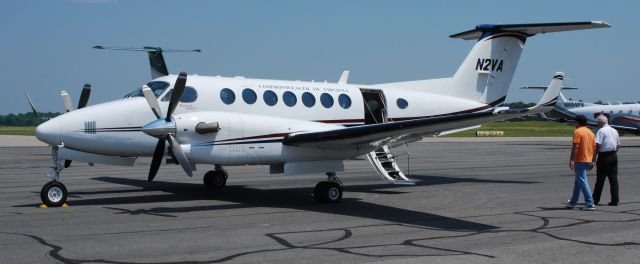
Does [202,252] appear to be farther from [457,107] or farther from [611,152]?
[457,107]

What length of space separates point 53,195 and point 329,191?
533 centimetres

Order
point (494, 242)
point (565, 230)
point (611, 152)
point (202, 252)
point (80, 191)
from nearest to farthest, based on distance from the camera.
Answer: point (202, 252) → point (494, 242) → point (565, 230) → point (611, 152) → point (80, 191)

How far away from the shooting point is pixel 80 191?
16328mm

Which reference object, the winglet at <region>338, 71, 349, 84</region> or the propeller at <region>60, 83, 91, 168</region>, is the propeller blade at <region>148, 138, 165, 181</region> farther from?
the winglet at <region>338, 71, 349, 84</region>

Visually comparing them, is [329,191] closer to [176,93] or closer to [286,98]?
[286,98]

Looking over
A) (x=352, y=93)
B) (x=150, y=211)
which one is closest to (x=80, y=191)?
(x=150, y=211)

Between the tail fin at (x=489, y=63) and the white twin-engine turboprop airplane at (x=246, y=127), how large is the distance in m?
2.14

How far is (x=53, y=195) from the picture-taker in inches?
512

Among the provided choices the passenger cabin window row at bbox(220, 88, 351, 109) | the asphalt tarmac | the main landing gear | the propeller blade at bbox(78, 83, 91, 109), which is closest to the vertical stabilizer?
the asphalt tarmac

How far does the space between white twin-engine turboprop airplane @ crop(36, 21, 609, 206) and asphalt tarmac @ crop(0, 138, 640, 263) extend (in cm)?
92

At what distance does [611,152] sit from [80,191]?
1178 cm

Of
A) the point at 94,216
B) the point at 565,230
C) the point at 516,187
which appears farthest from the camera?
the point at 516,187

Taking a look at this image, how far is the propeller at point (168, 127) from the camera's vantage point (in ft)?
40.9

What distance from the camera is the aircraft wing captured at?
1147 cm
